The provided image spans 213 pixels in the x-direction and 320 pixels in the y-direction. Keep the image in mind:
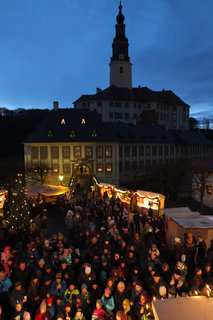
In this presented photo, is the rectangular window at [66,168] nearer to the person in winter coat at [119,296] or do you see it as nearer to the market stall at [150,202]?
the market stall at [150,202]

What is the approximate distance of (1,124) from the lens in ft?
285

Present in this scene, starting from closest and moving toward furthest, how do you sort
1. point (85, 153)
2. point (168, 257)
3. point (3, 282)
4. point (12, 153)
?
point (3, 282) < point (168, 257) < point (85, 153) < point (12, 153)

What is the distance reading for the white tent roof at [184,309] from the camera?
5.48 metres

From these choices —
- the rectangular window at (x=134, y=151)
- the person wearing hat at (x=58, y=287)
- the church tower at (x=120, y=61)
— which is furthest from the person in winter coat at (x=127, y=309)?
the church tower at (x=120, y=61)

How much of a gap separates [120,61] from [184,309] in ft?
226

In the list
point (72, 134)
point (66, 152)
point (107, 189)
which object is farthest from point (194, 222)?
point (72, 134)

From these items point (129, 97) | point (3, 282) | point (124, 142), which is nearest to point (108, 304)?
point (3, 282)

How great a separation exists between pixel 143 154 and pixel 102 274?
37.9 meters

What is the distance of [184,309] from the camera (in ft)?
18.6

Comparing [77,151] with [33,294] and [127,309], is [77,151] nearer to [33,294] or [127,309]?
[33,294]

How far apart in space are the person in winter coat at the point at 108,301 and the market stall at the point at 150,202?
30.6 feet

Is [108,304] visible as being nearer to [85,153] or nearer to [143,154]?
[85,153]

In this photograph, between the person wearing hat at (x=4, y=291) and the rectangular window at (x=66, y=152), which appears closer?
the person wearing hat at (x=4, y=291)

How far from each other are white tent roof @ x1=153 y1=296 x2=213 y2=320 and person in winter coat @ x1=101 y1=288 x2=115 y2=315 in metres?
1.48
